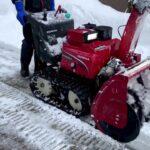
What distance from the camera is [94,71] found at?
441 cm

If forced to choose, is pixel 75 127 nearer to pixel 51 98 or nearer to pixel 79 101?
pixel 79 101

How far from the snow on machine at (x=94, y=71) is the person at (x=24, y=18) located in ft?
0.82

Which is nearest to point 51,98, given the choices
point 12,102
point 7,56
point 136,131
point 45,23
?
point 12,102

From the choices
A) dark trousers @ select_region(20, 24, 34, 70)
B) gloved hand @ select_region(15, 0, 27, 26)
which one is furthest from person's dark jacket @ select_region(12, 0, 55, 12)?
dark trousers @ select_region(20, 24, 34, 70)

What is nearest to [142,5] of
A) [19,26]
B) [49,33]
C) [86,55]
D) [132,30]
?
[132,30]

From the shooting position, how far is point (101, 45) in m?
4.50

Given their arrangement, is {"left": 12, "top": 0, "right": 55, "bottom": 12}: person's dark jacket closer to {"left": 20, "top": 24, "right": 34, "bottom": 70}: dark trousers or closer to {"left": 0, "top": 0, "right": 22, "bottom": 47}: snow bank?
{"left": 20, "top": 24, "right": 34, "bottom": 70}: dark trousers

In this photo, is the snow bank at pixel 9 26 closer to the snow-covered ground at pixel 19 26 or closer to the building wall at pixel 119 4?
the snow-covered ground at pixel 19 26

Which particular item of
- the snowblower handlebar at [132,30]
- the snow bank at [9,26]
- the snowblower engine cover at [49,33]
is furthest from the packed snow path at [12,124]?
the snow bank at [9,26]

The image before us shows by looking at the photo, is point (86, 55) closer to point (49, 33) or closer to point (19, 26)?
point (49, 33)

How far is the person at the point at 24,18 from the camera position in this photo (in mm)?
5320

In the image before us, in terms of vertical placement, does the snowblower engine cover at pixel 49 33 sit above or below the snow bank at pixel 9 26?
above

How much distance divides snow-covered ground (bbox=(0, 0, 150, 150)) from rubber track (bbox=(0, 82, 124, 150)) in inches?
19.2

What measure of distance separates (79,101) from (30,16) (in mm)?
1367
